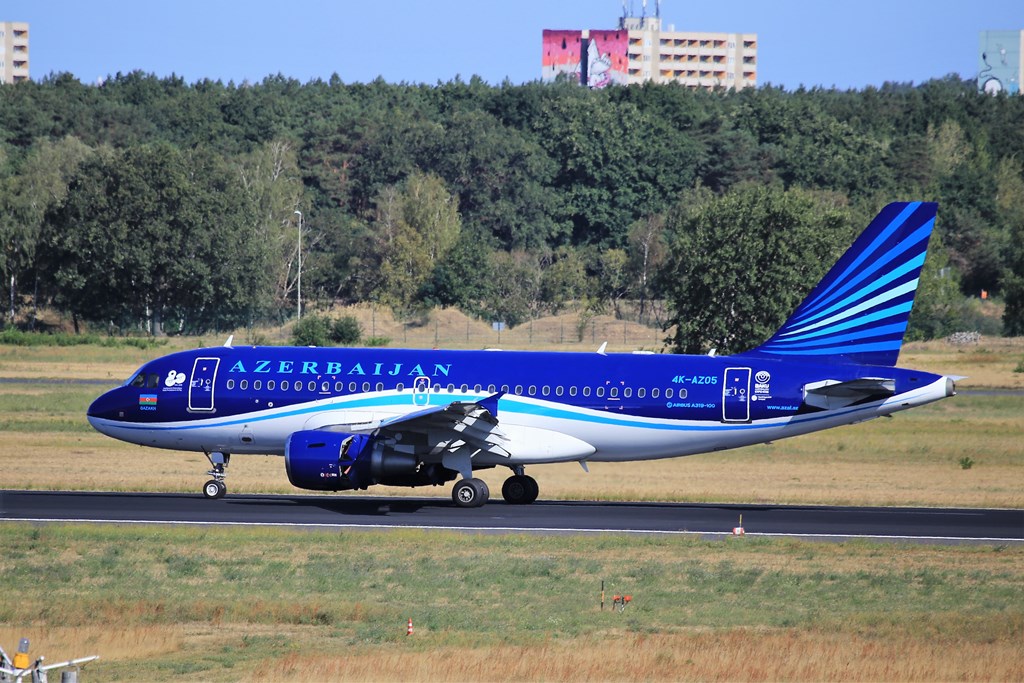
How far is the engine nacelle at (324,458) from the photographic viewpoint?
3328cm

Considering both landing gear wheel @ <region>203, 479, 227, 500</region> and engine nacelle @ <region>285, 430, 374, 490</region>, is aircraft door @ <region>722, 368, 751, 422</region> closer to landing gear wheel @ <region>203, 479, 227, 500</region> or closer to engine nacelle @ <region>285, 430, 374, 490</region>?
engine nacelle @ <region>285, 430, 374, 490</region>

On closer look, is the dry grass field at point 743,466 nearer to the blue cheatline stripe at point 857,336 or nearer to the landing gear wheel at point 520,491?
the landing gear wheel at point 520,491

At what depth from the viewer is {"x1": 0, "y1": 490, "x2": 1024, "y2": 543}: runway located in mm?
31323

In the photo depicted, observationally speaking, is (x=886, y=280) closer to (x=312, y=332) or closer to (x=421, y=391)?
(x=421, y=391)

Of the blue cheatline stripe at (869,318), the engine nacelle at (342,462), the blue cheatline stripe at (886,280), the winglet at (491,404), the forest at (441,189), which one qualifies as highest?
the forest at (441,189)

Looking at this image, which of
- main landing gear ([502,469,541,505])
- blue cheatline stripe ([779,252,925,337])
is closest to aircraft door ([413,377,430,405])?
main landing gear ([502,469,541,505])

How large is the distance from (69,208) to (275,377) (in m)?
72.4

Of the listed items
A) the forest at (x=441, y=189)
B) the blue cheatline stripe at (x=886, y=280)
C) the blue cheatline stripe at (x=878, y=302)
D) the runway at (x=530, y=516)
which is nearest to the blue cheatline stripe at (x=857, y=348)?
the blue cheatline stripe at (x=878, y=302)

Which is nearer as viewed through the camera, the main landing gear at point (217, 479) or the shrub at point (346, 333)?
the main landing gear at point (217, 479)

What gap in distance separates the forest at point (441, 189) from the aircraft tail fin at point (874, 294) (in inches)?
1364

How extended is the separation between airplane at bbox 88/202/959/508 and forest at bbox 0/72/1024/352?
115ft

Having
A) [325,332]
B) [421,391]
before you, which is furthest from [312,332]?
[421,391]

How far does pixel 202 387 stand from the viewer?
36.5 metres

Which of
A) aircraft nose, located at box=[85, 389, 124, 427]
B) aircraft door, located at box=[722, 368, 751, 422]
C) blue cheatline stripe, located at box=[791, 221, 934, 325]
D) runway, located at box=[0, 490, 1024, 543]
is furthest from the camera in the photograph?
aircraft nose, located at box=[85, 389, 124, 427]
